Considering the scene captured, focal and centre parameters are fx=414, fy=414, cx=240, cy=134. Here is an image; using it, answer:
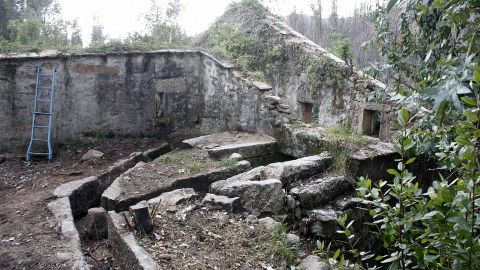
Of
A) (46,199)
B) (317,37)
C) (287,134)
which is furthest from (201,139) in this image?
(317,37)

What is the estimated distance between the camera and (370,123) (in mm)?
8969

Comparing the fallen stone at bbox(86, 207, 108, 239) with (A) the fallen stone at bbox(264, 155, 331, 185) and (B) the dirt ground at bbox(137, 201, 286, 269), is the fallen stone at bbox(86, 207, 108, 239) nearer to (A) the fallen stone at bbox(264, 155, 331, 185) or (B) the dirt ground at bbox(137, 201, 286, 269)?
(B) the dirt ground at bbox(137, 201, 286, 269)

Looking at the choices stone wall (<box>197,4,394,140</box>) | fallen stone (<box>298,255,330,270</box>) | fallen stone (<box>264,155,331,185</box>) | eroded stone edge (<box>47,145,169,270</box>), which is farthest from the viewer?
stone wall (<box>197,4,394,140</box>)

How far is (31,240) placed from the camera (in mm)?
4203

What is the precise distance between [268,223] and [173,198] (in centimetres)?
118

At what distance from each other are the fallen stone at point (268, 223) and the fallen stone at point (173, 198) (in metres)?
0.91

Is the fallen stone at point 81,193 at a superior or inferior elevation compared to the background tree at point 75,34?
inferior

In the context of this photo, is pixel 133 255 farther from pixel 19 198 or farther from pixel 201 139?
pixel 201 139

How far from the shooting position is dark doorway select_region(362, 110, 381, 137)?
8891 millimetres

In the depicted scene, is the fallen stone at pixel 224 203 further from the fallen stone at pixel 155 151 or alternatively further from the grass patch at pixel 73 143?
the grass patch at pixel 73 143

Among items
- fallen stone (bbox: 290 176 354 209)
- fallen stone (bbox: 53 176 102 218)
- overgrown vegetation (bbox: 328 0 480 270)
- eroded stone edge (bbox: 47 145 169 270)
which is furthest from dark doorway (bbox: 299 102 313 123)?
overgrown vegetation (bbox: 328 0 480 270)

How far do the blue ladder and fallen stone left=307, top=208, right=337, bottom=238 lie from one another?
4924mm

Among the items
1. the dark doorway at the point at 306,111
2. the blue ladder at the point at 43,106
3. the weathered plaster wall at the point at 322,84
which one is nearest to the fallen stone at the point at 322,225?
the weathered plaster wall at the point at 322,84

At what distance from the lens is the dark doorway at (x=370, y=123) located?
8891 mm
